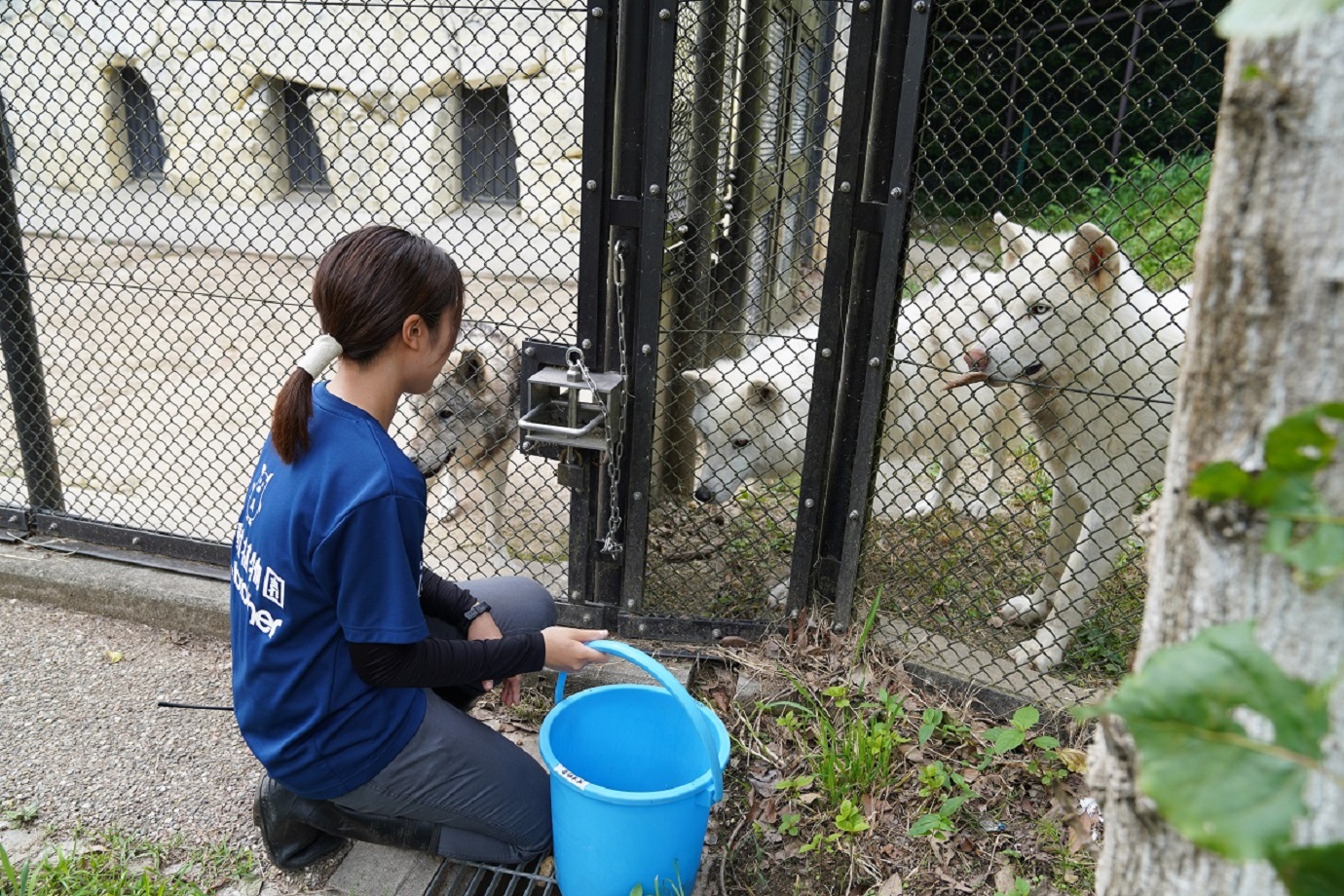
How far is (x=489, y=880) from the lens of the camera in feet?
8.52

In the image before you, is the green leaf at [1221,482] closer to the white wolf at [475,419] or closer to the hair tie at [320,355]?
the hair tie at [320,355]

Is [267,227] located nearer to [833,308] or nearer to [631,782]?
[833,308]

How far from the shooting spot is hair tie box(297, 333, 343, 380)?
2.11m

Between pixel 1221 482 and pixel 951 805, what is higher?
pixel 1221 482

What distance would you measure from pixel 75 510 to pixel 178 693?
1.61m

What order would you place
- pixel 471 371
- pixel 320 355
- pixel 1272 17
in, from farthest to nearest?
pixel 471 371 → pixel 320 355 → pixel 1272 17

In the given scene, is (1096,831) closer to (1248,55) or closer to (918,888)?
(918,888)

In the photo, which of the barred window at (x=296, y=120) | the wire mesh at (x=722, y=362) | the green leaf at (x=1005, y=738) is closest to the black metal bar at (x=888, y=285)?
the wire mesh at (x=722, y=362)

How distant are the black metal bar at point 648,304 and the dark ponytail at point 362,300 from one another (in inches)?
35.3

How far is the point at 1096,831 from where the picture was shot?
2555 millimetres

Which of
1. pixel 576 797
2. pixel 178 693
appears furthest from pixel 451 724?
pixel 178 693

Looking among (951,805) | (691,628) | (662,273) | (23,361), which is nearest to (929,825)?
(951,805)

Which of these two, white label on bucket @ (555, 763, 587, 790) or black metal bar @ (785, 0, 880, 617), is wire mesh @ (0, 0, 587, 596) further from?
white label on bucket @ (555, 763, 587, 790)

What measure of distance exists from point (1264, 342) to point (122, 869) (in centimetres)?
286
